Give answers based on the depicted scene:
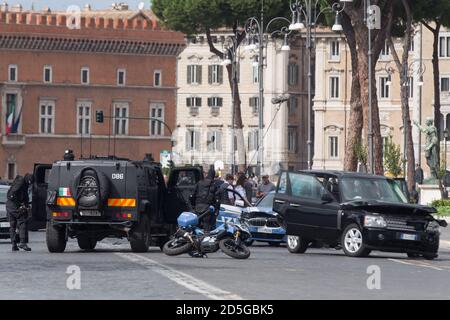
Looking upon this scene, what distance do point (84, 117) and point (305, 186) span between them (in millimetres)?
97382

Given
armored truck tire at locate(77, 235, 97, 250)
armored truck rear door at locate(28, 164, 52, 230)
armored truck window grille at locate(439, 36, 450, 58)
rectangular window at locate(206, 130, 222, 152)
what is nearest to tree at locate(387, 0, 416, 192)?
armored truck rear door at locate(28, 164, 52, 230)

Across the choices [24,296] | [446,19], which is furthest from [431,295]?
[446,19]

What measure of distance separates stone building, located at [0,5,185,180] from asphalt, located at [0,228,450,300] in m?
94.5

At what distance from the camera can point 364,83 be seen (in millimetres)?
55500

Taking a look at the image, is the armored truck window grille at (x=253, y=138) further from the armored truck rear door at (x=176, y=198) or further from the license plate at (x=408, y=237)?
the license plate at (x=408, y=237)

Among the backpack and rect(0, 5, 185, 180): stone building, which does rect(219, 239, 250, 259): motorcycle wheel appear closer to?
the backpack

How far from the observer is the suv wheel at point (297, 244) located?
3459 centimetres

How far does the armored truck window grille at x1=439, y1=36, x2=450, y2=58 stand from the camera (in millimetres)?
119125

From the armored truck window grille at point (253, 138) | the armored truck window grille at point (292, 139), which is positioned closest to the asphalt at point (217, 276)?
the armored truck window grille at point (292, 139)

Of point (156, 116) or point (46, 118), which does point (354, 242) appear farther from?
point (156, 116)

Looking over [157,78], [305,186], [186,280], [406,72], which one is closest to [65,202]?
[305,186]

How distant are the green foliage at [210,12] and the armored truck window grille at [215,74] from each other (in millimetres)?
46626

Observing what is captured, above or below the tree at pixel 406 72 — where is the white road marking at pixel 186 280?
below
